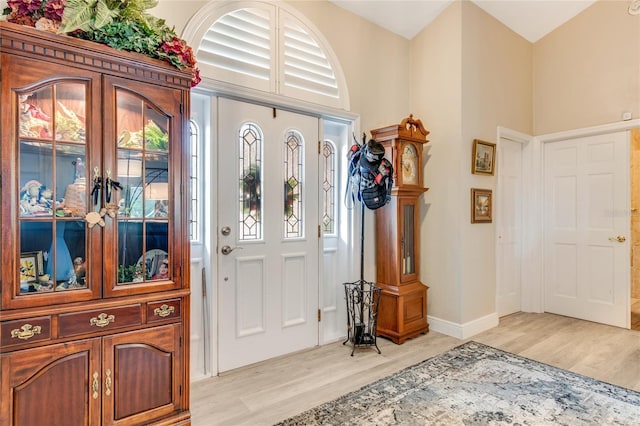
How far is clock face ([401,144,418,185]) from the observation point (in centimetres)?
339

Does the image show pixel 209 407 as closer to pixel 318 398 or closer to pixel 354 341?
pixel 318 398

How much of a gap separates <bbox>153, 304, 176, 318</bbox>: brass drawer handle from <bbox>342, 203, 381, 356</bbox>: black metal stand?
1.71m

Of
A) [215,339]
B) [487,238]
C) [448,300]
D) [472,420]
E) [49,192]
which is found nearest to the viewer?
[49,192]

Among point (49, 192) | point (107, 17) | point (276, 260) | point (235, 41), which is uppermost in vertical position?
point (235, 41)

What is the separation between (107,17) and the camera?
5.24 ft

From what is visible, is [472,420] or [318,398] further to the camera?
[318,398]

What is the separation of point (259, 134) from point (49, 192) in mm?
1568

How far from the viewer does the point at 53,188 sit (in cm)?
160

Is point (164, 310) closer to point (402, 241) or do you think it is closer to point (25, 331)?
point (25, 331)

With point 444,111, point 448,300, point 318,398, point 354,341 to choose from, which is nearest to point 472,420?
point 318,398

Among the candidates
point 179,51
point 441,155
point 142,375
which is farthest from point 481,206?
point 142,375

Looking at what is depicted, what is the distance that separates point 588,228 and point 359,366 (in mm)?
3195

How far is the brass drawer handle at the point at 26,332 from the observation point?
4.80 ft

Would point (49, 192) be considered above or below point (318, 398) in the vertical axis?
above
